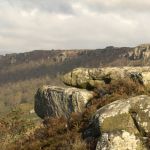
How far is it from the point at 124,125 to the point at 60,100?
12792 millimetres

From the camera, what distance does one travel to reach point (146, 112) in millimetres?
14023

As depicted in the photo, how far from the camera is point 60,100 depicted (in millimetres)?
26156

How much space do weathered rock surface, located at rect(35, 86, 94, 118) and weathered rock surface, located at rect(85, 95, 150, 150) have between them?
26.3 feet

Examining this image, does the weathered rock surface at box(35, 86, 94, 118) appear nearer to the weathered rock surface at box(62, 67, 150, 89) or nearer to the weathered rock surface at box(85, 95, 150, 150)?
the weathered rock surface at box(62, 67, 150, 89)

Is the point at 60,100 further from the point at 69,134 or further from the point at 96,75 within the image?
the point at 69,134

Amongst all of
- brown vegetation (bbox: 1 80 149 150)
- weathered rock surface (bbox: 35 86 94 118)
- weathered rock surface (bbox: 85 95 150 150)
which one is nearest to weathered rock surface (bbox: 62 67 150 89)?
weathered rock surface (bbox: 35 86 94 118)

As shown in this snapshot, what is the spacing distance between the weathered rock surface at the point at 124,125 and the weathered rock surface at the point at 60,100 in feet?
26.3

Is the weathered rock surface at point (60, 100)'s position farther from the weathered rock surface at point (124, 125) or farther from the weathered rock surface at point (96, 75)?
the weathered rock surface at point (124, 125)

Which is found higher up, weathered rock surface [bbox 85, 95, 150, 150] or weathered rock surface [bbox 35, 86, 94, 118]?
weathered rock surface [bbox 85, 95, 150, 150]

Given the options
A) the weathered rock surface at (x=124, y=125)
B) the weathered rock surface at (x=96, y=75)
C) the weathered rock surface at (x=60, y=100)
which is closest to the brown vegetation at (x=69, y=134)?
the weathered rock surface at (x=124, y=125)

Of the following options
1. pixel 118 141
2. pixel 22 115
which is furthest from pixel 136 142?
pixel 22 115

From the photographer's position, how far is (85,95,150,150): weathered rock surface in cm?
1318

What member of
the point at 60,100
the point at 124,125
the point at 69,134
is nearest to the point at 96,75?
the point at 60,100

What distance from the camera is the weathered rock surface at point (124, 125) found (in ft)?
43.2
